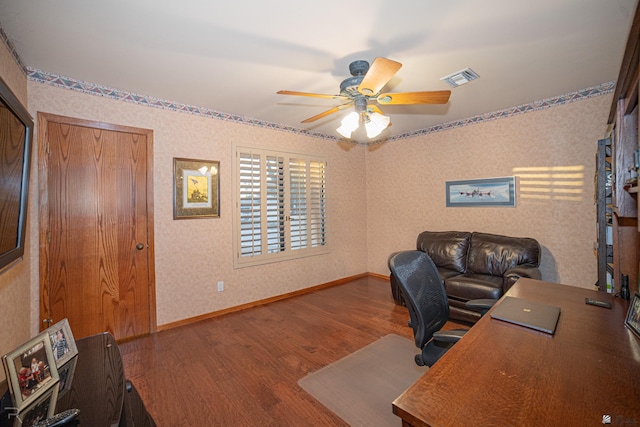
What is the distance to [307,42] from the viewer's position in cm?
203

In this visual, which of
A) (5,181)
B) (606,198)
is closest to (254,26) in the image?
(5,181)

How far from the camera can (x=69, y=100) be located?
260cm

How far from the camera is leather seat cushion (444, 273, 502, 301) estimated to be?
9.55 feet

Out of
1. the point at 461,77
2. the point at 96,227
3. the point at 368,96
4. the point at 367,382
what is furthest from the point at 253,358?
the point at 461,77

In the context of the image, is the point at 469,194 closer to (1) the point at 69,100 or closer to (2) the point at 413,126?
(2) the point at 413,126

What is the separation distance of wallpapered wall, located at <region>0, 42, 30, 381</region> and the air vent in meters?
3.31

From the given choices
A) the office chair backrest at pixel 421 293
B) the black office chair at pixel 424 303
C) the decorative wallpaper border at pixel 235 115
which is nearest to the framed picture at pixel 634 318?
the black office chair at pixel 424 303

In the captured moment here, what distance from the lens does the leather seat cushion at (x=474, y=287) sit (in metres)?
2.91

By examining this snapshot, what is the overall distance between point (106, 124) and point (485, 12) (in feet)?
10.9

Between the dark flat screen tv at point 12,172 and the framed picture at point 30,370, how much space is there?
575mm

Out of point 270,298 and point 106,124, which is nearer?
A: point 106,124

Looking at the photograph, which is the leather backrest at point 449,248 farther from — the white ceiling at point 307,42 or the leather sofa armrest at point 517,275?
the white ceiling at point 307,42

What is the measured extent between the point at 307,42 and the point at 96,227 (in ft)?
8.58

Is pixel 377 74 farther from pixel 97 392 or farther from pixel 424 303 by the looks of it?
pixel 97 392
